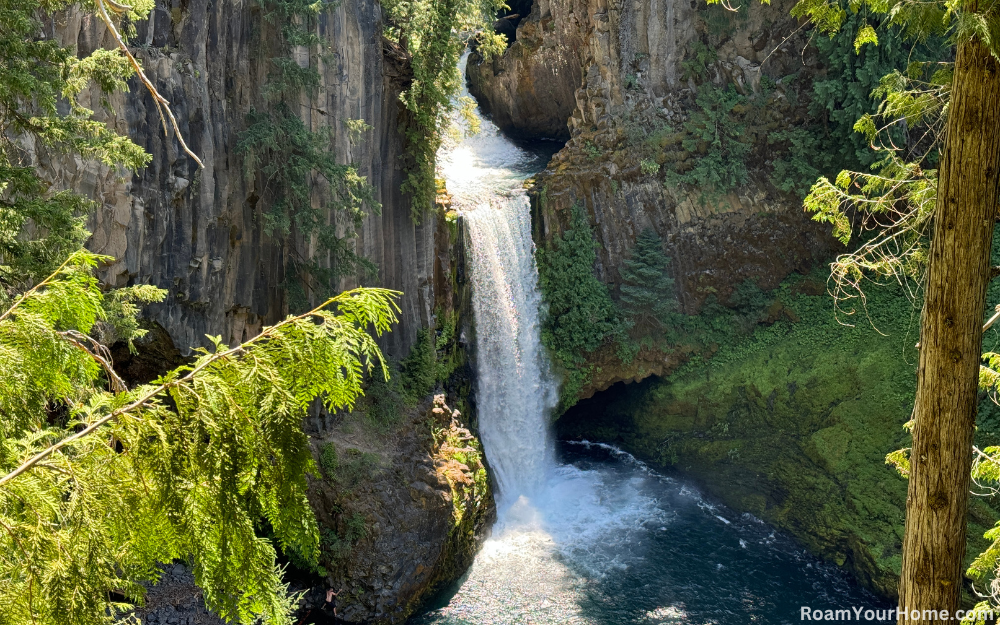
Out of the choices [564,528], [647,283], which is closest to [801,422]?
[647,283]

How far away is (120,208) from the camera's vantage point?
10852mm

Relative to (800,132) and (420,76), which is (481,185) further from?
(800,132)

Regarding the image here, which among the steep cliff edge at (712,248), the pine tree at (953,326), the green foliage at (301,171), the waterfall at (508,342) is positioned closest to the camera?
the pine tree at (953,326)

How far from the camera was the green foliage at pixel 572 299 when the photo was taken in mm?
20203

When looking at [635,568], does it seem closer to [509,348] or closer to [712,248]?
[509,348]

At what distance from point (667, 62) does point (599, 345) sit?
25.3ft

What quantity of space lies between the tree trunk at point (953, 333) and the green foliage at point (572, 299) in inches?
601

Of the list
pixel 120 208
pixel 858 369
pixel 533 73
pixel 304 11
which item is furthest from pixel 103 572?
pixel 533 73

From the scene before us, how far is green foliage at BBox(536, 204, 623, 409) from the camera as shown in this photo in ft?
66.3

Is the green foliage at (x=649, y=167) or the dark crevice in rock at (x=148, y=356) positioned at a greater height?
the green foliage at (x=649, y=167)

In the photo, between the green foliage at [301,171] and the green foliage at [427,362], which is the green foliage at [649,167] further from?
the green foliage at [301,171]

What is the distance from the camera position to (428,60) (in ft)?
52.8

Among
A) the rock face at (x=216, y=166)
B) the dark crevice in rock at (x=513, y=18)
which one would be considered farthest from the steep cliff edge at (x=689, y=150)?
the rock face at (x=216, y=166)

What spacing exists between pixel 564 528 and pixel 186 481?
1478 cm
